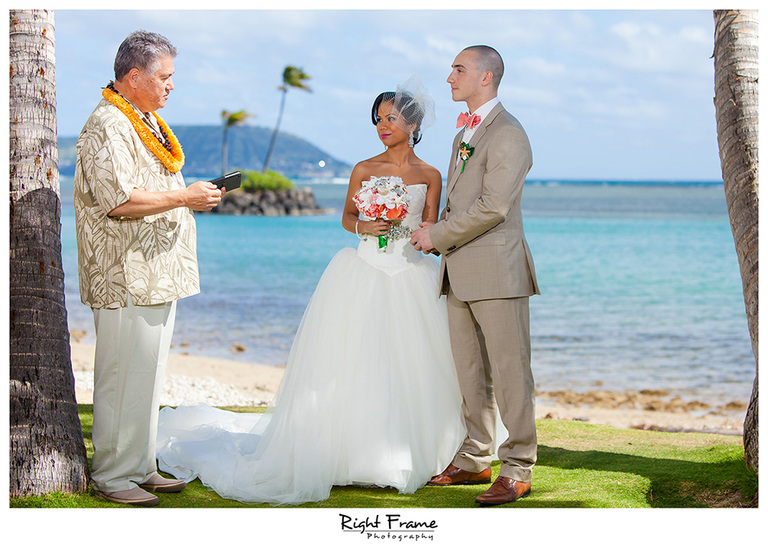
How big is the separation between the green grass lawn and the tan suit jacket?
1184 mm

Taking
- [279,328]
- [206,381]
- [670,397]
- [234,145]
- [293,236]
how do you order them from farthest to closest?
[234,145], [293,236], [279,328], [670,397], [206,381]

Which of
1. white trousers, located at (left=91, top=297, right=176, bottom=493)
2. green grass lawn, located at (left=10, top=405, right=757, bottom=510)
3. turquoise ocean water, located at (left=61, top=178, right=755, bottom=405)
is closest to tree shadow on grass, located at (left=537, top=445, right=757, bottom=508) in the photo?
green grass lawn, located at (left=10, top=405, right=757, bottom=510)

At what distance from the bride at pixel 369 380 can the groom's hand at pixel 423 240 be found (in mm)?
219

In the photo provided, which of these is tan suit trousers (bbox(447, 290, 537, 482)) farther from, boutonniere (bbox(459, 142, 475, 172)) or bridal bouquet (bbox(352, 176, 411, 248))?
boutonniere (bbox(459, 142, 475, 172))

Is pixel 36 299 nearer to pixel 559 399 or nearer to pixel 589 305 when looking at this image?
pixel 559 399

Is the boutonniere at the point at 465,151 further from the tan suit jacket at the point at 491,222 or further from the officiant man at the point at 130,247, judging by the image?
the officiant man at the point at 130,247

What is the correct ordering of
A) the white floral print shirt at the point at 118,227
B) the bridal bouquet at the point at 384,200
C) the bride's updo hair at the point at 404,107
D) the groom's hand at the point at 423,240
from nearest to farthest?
1. the white floral print shirt at the point at 118,227
2. the groom's hand at the point at 423,240
3. the bridal bouquet at the point at 384,200
4. the bride's updo hair at the point at 404,107

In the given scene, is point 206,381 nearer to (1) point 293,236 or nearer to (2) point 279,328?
(2) point 279,328

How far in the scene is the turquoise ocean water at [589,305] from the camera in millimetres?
11667

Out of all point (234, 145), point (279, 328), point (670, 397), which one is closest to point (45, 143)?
point (670, 397)

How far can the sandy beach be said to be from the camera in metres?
8.25

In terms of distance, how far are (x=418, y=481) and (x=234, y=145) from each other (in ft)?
220

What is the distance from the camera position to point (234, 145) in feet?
224

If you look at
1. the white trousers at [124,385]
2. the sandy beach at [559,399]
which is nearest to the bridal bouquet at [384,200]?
the white trousers at [124,385]
